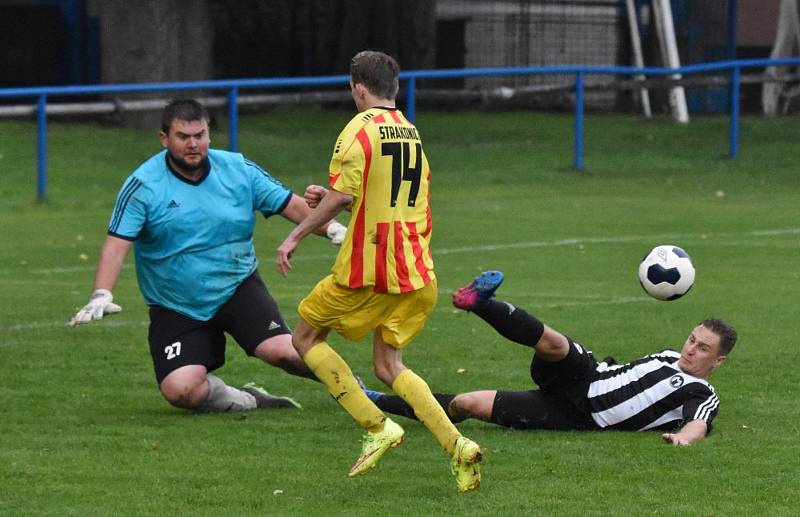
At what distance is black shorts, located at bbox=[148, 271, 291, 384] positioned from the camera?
8336mm

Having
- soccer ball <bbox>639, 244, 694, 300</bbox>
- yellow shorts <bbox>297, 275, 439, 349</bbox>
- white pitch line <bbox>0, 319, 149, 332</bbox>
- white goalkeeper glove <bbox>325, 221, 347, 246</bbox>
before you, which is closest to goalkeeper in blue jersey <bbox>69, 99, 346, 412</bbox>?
white goalkeeper glove <bbox>325, 221, 347, 246</bbox>

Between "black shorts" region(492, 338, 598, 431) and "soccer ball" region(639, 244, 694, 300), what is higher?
"soccer ball" region(639, 244, 694, 300)

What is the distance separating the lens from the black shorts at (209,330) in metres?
8.34

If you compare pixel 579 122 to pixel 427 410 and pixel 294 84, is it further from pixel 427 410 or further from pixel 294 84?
pixel 427 410

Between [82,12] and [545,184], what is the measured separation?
1237 cm

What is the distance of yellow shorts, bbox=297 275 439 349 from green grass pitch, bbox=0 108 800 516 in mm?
629

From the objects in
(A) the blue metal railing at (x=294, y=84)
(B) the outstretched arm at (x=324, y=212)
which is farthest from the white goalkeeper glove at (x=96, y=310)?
(A) the blue metal railing at (x=294, y=84)

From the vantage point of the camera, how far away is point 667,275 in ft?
27.6

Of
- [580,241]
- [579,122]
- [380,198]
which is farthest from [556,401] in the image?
[579,122]

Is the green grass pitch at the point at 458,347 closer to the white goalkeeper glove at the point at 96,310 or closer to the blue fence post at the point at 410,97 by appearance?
the white goalkeeper glove at the point at 96,310

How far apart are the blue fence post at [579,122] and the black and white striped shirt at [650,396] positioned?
13011 mm

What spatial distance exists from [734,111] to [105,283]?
15.4 m

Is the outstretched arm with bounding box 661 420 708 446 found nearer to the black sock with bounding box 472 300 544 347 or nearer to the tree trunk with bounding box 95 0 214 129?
the black sock with bounding box 472 300 544 347

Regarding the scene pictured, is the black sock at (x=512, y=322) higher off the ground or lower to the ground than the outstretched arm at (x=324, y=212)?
lower
